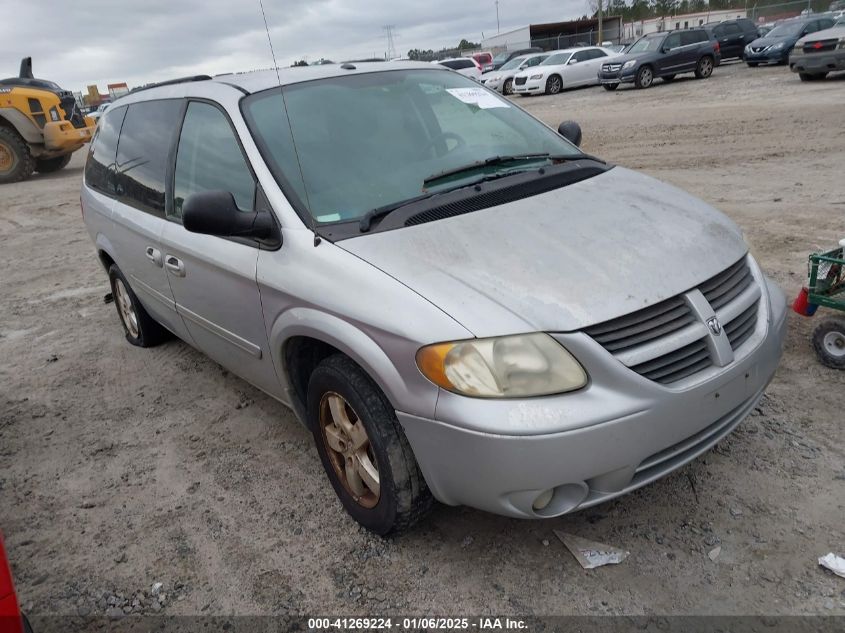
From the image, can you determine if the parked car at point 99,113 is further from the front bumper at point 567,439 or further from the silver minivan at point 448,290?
the front bumper at point 567,439

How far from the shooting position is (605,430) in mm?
2109

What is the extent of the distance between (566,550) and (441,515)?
538 mm

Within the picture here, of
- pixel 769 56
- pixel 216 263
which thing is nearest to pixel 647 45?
pixel 769 56

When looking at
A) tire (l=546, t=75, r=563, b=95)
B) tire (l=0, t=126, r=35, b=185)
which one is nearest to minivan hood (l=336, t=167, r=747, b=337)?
tire (l=0, t=126, r=35, b=185)

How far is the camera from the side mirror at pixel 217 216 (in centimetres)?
261

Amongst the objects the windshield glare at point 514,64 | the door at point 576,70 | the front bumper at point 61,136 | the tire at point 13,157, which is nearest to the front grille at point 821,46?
the door at point 576,70

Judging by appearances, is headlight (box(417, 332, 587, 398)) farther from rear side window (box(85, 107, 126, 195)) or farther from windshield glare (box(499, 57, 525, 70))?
windshield glare (box(499, 57, 525, 70))

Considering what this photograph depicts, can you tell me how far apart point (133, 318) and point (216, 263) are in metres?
2.20

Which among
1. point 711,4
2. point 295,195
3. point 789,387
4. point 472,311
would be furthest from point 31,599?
point 711,4

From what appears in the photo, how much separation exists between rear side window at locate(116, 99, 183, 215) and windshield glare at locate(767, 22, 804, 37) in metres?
21.6

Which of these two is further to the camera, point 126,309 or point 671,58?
point 671,58

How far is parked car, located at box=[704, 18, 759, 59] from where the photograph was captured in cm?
2323

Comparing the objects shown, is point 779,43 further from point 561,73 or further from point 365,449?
point 365,449

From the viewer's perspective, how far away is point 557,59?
23.6 m
